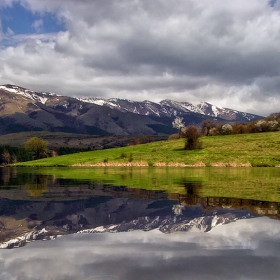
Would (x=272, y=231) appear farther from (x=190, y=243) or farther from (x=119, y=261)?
(x=119, y=261)

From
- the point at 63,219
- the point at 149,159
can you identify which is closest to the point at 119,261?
the point at 63,219

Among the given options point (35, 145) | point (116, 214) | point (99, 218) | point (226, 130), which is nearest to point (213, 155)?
point (226, 130)

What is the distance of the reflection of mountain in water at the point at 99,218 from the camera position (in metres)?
16.5

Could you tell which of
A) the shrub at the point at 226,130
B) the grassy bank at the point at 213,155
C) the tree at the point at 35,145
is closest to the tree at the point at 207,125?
the shrub at the point at 226,130

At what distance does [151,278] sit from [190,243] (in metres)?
4.22

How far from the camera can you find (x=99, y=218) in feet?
65.1

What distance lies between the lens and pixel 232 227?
1659cm

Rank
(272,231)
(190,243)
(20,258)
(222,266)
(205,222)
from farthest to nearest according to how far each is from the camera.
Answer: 1. (205,222)
2. (272,231)
3. (190,243)
4. (20,258)
5. (222,266)

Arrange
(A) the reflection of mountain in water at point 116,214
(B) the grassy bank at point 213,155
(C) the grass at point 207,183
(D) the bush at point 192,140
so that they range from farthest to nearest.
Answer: (D) the bush at point 192,140, (B) the grassy bank at point 213,155, (C) the grass at point 207,183, (A) the reflection of mountain in water at point 116,214

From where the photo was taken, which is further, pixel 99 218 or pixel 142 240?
pixel 99 218

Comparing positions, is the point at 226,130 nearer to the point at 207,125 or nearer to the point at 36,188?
the point at 207,125

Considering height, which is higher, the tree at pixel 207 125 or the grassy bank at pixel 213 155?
the tree at pixel 207 125

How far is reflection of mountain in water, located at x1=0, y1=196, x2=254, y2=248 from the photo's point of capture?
16.5m

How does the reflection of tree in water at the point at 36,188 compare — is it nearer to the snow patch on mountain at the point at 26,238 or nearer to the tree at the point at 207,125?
the snow patch on mountain at the point at 26,238
